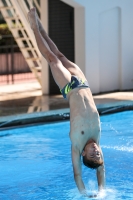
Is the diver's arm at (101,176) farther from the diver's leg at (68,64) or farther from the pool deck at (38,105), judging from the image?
the pool deck at (38,105)

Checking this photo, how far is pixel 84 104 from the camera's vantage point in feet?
21.3

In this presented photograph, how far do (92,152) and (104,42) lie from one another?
8.54 metres

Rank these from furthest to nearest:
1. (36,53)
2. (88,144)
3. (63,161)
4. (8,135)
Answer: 1. (36,53)
2. (8,135)
3. (63,161)
4. (88,144)

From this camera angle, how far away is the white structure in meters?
13.7

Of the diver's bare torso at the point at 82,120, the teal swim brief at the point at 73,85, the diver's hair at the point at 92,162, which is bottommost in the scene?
the diver's hair at the point at 92,162

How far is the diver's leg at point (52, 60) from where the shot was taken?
266 inches

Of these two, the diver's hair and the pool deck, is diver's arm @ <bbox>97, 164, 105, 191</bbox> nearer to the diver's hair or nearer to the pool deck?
the diver's hair

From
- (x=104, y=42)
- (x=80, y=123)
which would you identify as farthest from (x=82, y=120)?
(x=104, y=42)

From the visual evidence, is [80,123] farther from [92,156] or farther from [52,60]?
[52,60]

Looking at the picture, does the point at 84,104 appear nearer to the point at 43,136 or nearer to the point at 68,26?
the point at 43,136

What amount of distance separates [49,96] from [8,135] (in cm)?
360

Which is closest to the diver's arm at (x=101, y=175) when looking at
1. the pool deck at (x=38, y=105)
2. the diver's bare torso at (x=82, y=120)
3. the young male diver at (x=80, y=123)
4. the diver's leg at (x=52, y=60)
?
the young male diver at (x=80, y=123)

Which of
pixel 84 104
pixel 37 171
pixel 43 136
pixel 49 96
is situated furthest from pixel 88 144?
pixel 49 96

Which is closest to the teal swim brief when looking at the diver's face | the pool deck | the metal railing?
the diver's face
